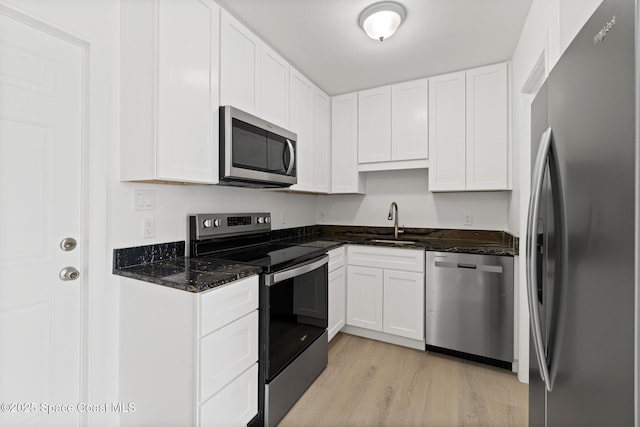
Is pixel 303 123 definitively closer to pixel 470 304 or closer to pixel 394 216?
pixel 394 216

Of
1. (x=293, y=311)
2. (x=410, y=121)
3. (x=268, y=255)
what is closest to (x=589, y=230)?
(x=293, y=311)

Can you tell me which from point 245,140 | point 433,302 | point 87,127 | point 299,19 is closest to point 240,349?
point 245,140

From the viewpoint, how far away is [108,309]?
1.49 meters

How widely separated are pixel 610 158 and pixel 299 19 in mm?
1883

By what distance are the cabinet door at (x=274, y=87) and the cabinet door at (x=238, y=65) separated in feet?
0.23

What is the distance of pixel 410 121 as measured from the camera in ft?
9.14

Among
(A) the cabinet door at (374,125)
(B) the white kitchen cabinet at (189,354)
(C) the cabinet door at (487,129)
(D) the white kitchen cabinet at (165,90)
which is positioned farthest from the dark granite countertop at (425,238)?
(D) the white kitchen cabinet at (165,90)

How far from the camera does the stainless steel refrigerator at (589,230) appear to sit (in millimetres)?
485

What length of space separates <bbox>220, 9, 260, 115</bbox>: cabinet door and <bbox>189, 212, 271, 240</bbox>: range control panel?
74 cm

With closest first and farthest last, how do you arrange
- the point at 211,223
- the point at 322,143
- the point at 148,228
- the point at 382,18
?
the point at 148,228 < the point at 382,18 < the point at 211,223 < the point at 322,143

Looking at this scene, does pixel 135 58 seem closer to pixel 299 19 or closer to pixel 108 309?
pixel 299 19

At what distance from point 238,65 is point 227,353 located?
1.67 meters

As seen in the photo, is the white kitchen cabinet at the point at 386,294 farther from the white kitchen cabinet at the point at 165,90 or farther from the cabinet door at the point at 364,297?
the white kitchen cabinet at the point at 165,90

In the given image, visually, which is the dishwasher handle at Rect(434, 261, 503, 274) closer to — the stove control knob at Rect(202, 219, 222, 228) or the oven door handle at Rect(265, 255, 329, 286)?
the oven door handle at Rect(265, 255, 329, 286)
